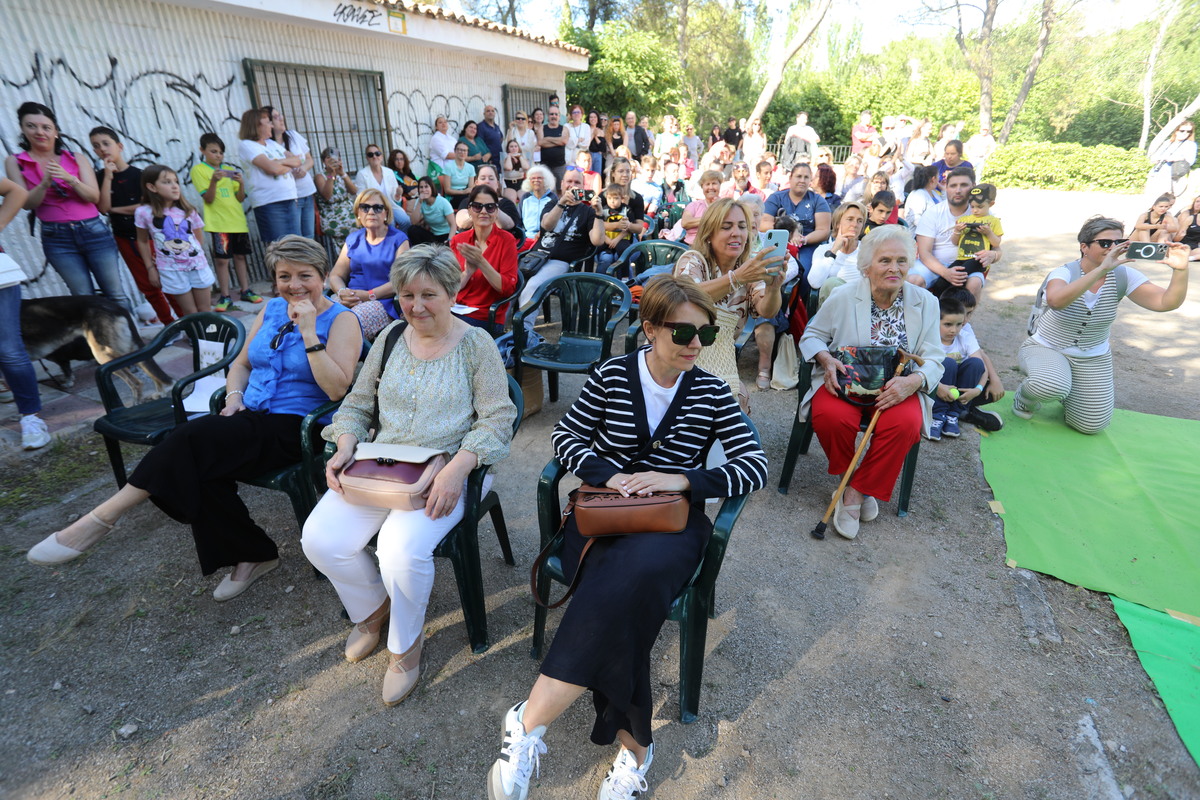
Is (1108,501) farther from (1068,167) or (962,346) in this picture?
(1068,167)

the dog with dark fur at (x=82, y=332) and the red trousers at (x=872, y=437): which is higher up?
the dog with dark fur at (x=82, y=332)

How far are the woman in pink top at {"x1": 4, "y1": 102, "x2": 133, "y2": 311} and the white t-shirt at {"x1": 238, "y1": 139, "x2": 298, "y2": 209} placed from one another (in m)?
1.84

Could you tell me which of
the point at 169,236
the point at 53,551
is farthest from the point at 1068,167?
the point at 53,551

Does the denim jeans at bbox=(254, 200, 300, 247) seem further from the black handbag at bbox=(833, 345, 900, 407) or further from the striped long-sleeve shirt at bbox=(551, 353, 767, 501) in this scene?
the black handbag at bbox=(833, 345, 900, 407)

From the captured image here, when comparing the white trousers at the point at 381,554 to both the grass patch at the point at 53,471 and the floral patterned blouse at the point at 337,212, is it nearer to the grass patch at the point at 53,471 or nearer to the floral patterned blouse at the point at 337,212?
the grass patch at the point at 53,471

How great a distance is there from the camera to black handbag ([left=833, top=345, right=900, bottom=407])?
3.32 metres

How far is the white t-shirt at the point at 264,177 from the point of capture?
641 centimetres

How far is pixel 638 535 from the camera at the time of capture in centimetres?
212

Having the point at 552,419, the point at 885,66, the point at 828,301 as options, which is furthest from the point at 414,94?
the point at 885,66

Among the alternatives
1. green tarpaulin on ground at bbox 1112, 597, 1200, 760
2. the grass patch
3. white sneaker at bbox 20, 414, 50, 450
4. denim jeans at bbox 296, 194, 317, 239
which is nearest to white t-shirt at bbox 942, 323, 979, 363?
green tarpaulin on ground at bbox 1112, 597, 1200, 760

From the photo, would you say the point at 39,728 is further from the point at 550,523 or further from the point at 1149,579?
the point at 1149,579

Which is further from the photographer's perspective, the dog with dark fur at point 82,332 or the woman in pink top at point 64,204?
the woman in pink top at point 64,204

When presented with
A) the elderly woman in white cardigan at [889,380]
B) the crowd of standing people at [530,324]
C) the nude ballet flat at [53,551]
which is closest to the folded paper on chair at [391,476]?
the crowd of standing people at [530,324]

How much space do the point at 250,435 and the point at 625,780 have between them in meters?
2.12
